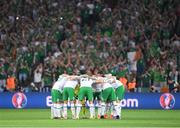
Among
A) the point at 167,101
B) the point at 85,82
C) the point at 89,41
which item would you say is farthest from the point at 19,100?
the point at 85,82

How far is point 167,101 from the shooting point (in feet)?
135

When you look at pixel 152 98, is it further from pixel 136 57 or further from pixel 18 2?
pixel 18 2

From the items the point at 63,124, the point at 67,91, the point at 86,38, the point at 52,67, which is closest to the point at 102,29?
the point at 86,38

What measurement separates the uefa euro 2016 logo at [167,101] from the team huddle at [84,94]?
8.30 m

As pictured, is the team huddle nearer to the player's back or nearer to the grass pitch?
the player's back

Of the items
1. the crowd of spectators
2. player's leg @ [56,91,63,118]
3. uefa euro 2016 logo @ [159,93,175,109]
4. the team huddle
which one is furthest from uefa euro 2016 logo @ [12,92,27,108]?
player's leg @ [56,91,63,118]

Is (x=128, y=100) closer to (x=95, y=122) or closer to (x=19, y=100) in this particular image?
(x=19, y=100)

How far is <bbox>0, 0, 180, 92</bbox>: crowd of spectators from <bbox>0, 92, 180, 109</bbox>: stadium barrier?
81 cm

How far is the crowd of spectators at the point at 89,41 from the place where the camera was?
1655 inches

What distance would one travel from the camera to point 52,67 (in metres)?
42.6

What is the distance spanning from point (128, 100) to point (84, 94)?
32.4 feet

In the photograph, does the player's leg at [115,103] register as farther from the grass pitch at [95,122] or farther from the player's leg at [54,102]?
the player's leg at [54,102]

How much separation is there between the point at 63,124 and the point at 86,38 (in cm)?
1658

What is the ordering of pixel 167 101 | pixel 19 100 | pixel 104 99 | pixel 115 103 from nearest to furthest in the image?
1. pixel 115 103
2. pixel 104 99
3. pixel 167 101
4. pixel 19 100
